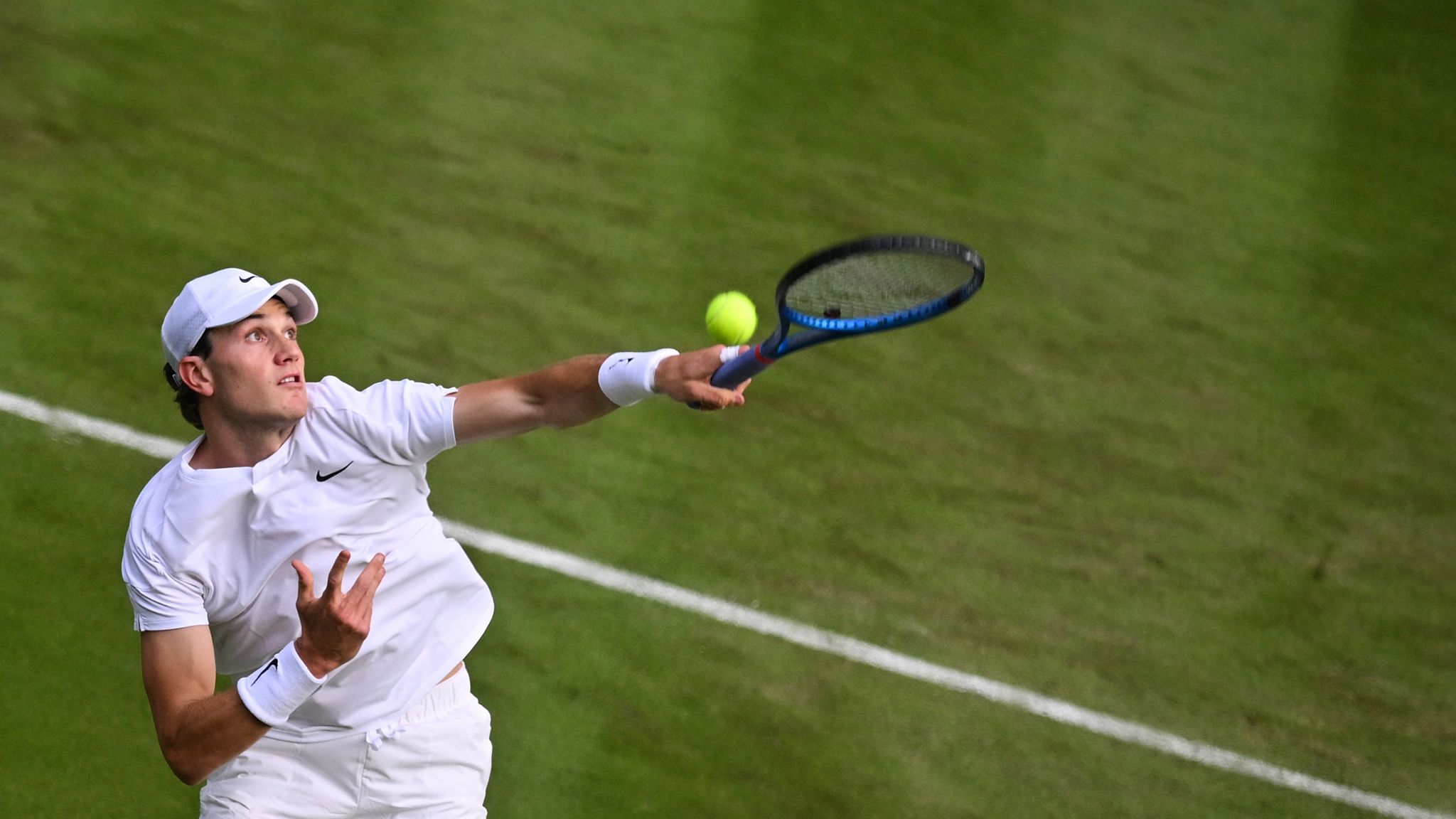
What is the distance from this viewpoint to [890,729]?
601cm

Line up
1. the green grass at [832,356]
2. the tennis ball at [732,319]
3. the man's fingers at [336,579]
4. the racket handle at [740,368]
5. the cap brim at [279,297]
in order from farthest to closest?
the green grass at [832,356] → the tennis ball at [732,319] → the cap brim at [279,297] → the racket handle at [740,368] → the man's fingers at [336,579]

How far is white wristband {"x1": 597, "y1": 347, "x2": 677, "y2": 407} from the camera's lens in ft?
14.0

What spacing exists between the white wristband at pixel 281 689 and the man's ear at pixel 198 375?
1.04 metres

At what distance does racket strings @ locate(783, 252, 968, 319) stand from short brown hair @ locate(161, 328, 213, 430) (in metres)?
1.82

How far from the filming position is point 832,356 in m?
7.63

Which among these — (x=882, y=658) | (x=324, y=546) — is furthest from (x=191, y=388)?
(x=882, y=658)

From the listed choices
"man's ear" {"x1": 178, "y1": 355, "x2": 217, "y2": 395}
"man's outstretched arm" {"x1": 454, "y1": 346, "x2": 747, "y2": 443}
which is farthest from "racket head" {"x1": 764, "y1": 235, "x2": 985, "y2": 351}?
"man's ear" {"x1": 178, "y1": 355, "x2": 217, "y2": 395}

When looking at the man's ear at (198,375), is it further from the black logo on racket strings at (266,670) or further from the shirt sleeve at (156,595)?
the black logo on racket strings at (266,670)

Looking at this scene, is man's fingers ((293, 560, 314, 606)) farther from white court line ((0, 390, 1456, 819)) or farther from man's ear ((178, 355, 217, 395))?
white court line ((0, 390, 1456, 819))

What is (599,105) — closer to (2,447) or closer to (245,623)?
(2,447)

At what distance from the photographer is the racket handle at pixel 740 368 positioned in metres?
4.17

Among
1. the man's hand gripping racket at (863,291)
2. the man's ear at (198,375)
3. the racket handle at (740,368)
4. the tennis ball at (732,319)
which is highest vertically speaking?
the man's hand gripping racket at (863,291)

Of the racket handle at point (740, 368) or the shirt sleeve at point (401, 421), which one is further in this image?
the shirt sleeve at point (401, 421)

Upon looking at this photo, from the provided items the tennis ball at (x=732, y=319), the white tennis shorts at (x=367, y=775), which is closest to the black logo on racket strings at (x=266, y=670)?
the white tennis shorts at (x=367, y=775)
